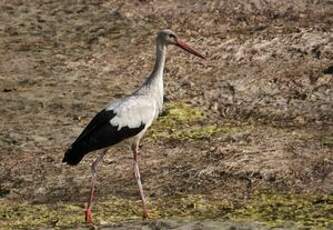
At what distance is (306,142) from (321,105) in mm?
2196

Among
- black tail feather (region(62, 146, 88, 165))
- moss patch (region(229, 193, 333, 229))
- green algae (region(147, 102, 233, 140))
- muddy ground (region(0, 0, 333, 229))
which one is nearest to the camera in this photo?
moss patch (region(229, 193, 333, 229))

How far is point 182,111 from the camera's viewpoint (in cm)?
1758

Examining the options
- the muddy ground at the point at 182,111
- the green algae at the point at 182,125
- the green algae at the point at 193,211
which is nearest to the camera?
the green algae at the point at 193,211

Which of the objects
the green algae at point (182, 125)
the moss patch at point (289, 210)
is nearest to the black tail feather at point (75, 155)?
the moss patch at point (289, 210)

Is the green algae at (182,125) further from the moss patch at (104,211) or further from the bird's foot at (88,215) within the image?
the bird's foot at (88,215)

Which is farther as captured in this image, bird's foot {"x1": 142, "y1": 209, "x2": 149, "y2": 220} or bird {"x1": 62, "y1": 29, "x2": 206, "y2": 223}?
bird {"x1": 62, "y1": 29, "x2": 206, "y2": 223}

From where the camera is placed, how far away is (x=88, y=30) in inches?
876

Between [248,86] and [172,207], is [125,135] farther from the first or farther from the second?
[248,86]

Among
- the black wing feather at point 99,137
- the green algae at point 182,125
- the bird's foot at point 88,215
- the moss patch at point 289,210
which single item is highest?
the black wing feather at point 99,137

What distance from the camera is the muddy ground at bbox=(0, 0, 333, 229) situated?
12612 millimetres

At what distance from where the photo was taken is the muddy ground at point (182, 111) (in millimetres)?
12612

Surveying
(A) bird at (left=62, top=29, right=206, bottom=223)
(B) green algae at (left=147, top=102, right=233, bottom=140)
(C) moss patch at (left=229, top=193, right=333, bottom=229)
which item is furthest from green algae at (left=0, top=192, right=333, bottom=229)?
(B) green algae at (left=147, top=102, right=233, bottom=140)

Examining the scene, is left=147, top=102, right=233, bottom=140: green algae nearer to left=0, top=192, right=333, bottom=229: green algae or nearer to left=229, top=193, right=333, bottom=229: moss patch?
left=0, top=192, right=333, bottom=229: green algae

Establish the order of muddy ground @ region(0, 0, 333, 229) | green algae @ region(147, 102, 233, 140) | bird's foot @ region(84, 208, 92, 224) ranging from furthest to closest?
green algae @ region(147, 102, 233, 140), muddy ground @ region(0, 0, 333, 229), bird's foot @ region(84, 208, 92, 224)
